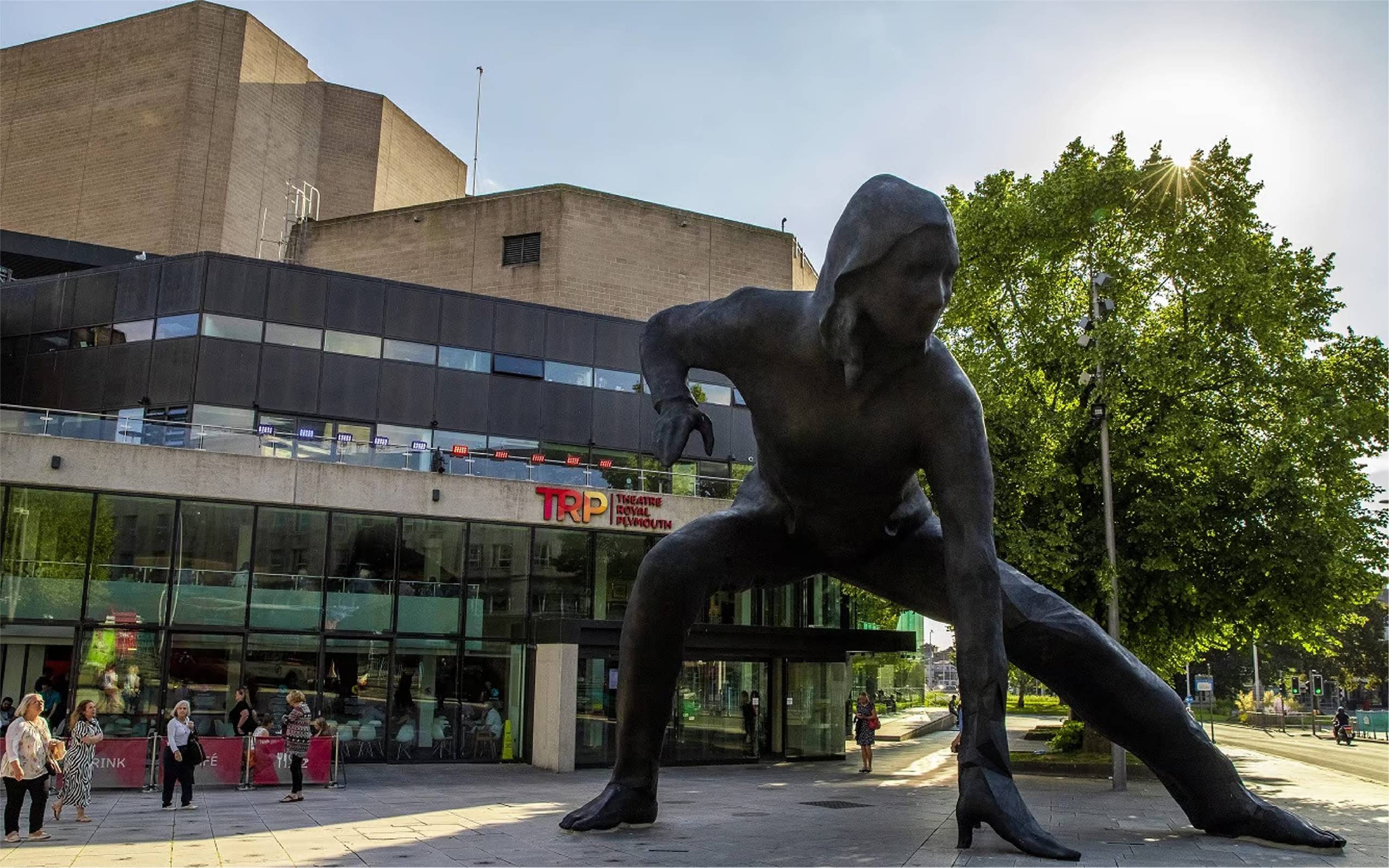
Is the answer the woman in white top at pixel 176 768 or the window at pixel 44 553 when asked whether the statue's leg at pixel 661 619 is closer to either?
the woman in white top at pixel 176 768

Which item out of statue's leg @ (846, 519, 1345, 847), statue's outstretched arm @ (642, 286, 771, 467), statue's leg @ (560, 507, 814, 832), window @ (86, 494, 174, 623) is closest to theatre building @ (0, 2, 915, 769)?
window @ (86, 494, 174, 623)

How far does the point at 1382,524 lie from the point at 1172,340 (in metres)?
4.87

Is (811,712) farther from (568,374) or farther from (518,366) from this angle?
(518,366)

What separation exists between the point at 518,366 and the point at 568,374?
1407 mm

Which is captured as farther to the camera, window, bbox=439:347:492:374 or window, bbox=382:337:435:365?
window, bbox=439:347:492:374

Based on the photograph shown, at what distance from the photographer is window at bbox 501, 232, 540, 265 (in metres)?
37.6

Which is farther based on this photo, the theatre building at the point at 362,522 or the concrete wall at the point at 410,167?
the concrete wall at the point at 410,167

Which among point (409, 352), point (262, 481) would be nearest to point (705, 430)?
point (262, 481)

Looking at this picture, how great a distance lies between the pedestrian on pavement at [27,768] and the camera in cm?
1002

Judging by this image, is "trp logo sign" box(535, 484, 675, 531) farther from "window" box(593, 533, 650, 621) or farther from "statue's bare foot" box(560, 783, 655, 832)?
"statue's bare foot" box(560, 783, 655, 832)

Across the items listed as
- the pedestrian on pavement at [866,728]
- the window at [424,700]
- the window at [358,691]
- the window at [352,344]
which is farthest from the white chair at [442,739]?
the window at [352,344]

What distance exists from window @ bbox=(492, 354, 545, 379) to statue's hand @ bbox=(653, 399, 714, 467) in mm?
22551

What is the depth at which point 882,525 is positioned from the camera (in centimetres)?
670

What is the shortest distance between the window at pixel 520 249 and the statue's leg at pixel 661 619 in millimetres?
31751
